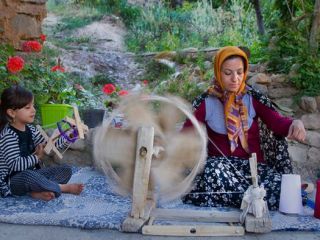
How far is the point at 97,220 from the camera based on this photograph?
8.05 feet

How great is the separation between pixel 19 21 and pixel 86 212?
2.35m

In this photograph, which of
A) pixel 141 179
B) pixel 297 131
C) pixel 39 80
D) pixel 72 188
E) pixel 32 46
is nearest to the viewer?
pixel 141 179

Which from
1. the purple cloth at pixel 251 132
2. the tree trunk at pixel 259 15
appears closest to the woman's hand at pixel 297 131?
the purple cloth at pixel 251 132

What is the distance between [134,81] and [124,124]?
5110 millimetres

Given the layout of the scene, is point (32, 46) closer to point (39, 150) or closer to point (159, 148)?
point (39, 150)

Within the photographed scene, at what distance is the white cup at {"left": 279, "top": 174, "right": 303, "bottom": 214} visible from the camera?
8.45 feet

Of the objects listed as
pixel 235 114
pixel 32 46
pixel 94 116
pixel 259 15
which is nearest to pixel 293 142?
pixel 235 114

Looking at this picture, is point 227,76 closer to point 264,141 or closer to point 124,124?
point 264,141

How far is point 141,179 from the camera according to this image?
230cm

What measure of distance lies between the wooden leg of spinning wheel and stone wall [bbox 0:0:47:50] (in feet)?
8.18

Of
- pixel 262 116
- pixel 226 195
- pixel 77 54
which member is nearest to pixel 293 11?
pixel 262 116

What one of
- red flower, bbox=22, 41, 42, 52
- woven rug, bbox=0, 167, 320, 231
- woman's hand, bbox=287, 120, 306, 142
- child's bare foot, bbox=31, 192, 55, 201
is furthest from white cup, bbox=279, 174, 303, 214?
red flower, bbox=22, 41, 42, 52

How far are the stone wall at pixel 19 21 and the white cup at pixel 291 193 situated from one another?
278cm

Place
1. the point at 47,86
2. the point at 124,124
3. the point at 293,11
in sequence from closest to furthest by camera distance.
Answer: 1. the point at 124,124
2. the point at 47,86
3. the point at 293,11
